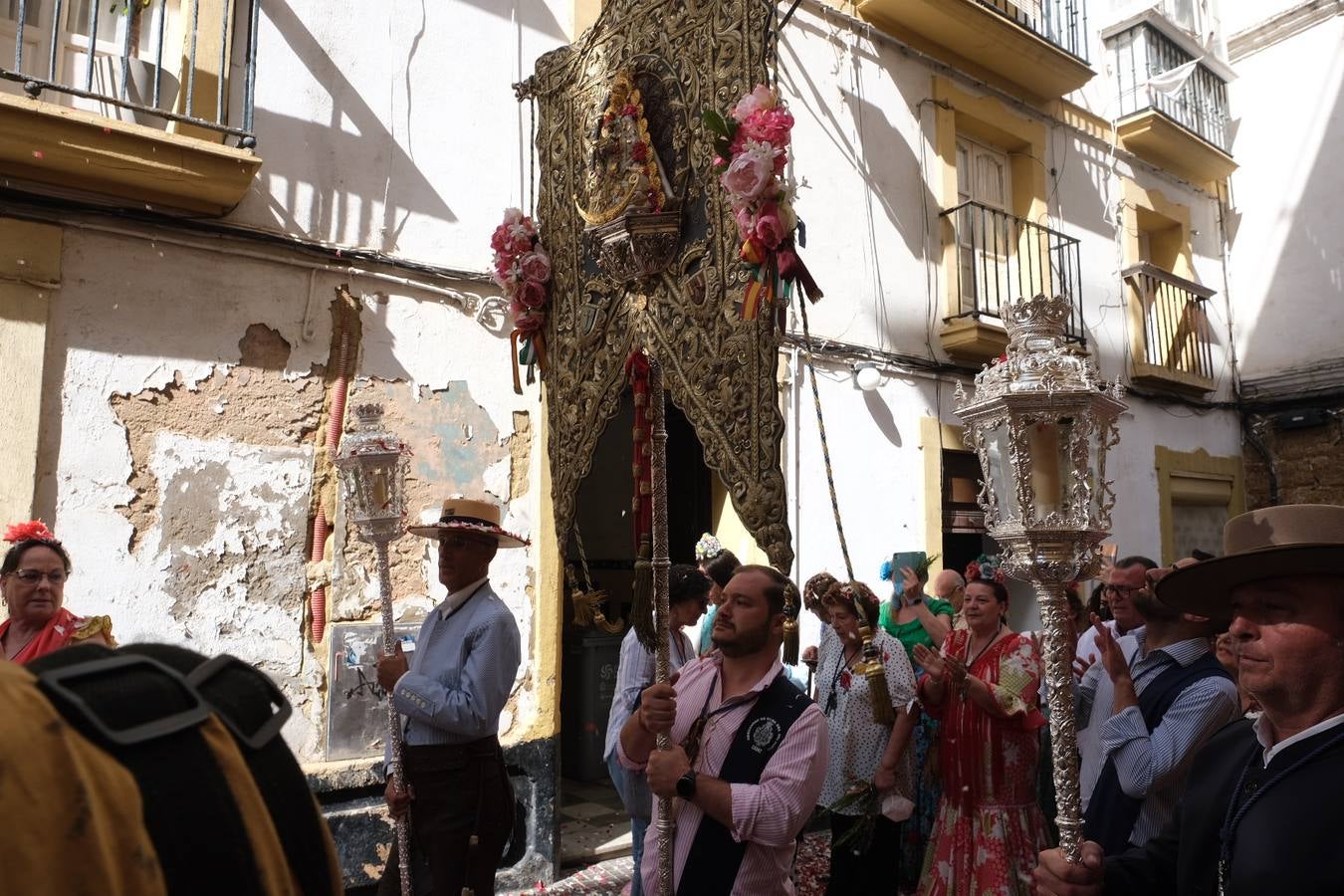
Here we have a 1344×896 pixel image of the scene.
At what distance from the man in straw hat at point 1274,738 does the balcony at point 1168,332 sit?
28.4 feet

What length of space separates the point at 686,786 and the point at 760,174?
151 cm

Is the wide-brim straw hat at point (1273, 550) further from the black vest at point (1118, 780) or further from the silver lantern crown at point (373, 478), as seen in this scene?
the silver lantern crown at point (373, 478)

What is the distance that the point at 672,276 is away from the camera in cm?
269

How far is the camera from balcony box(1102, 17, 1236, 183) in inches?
388

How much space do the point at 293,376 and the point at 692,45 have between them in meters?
3.12

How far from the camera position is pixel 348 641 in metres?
4.86

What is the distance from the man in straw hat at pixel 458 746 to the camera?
3.07 m

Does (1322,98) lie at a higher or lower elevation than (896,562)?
higher

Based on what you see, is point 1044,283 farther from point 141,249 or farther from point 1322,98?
point 141,249

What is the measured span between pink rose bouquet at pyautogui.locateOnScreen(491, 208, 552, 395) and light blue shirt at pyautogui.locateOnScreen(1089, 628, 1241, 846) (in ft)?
7.28

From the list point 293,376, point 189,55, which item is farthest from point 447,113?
point 293,376

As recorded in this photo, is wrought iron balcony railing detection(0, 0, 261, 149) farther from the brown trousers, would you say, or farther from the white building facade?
the brown trousers

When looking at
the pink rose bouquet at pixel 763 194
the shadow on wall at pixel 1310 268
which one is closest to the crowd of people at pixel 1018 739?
the pink rose bouquet at pixel 763 194

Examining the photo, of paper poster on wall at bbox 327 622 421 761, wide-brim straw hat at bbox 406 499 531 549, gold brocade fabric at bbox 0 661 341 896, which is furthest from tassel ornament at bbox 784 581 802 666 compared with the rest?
paper poster on wall at bbox 327 622 421 761
